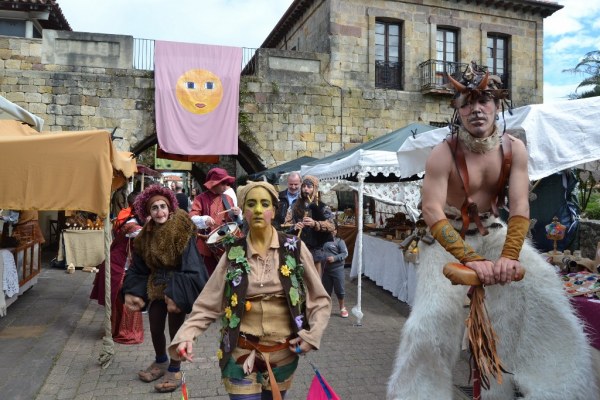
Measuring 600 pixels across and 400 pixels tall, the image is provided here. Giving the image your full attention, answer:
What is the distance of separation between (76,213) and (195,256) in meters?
8.18

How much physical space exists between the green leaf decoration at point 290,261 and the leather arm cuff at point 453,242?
0.74 meters

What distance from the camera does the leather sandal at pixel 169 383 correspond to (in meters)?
4.01

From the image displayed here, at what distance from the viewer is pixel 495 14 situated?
1750cm

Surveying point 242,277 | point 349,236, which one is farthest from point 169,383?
point 349,236

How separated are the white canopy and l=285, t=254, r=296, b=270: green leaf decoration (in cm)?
216

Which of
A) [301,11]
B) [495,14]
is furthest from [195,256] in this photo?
[495,14]

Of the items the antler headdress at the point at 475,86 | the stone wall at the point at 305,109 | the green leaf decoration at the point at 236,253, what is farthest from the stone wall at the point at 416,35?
the green leaf decoration at the point at 236,253

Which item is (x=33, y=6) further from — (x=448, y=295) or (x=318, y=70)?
(x=448, y=295)

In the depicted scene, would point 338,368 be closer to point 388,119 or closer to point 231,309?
point 231,309

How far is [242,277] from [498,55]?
1816 centimetres

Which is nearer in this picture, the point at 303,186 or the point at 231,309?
the point at 231,309

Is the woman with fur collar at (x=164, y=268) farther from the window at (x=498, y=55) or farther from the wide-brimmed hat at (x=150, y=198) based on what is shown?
the window at (x=498, y=55)

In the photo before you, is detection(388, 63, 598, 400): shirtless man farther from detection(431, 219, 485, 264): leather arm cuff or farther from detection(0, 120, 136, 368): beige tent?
detection(0, 120, 136, 368): beige tent

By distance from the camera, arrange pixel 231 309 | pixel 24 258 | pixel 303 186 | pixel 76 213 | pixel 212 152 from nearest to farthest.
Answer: pixel 231 309 < pixel 303 186 < pixel 24 258 < pixel 76 213 < pixel 212 152
